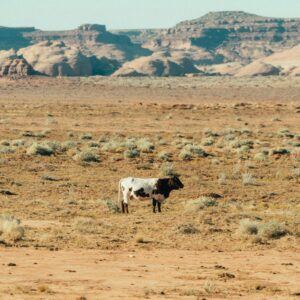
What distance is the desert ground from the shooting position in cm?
1490

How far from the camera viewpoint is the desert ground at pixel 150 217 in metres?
14.9

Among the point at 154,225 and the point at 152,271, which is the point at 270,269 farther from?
the point at 154,225

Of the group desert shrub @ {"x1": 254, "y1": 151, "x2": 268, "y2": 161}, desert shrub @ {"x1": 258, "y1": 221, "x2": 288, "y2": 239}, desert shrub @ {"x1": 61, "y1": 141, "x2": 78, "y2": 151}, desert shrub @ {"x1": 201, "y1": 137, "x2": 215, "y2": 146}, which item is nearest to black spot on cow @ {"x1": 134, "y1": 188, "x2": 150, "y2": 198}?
desert shrub @ {"x1": 258, "y1": 221, "x2": 288, "y2": 239}

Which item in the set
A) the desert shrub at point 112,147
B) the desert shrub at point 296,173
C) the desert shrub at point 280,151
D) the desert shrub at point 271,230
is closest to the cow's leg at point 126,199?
the desert shrub at point 271,230

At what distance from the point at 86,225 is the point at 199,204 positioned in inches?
174

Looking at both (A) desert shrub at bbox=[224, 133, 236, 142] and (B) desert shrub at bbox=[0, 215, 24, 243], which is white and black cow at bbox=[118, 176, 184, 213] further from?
(A) desert shrub at bbox=[224, 133, 236, 142]

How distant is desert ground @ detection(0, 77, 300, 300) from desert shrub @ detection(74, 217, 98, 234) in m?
0.03

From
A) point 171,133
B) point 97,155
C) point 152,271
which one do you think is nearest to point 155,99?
point 171,133

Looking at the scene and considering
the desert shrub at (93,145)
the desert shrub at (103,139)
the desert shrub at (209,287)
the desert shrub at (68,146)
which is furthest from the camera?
the desert shrub at (103,139)

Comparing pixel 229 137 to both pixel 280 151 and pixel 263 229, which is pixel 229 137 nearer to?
pixel 280 151

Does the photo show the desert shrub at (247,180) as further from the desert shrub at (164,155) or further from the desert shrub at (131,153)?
the desert shrub at (131,153)

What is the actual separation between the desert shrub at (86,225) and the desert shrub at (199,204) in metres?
3.49

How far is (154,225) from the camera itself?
21219 mm

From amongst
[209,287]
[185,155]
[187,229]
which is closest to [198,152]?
[185,155]
